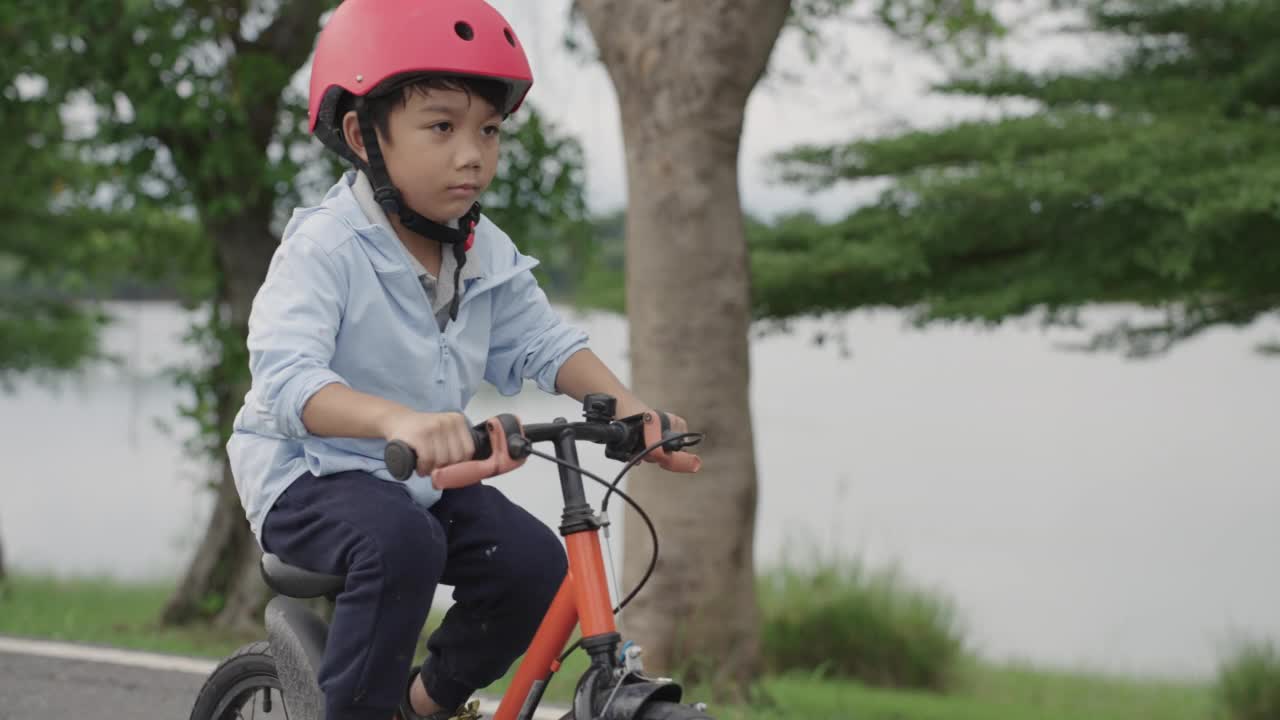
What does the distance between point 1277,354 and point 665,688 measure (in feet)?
27.9

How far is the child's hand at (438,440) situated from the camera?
2131mm

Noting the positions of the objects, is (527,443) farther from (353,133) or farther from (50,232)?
(50,232)

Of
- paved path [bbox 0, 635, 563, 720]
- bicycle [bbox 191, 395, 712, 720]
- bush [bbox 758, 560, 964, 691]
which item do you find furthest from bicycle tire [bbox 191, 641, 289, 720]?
bush [bbox 758, 560, 964, 691]

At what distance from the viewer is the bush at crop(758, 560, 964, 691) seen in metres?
8.82

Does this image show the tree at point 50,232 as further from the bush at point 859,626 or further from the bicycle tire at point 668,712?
the bicycle tire at point 668,712

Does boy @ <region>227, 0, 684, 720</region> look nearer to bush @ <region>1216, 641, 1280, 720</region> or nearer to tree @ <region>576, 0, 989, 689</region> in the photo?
tree @ <region>576, 0, 989, 689</region>

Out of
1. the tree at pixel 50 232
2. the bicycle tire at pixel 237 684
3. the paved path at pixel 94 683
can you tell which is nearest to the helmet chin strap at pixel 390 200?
the bicycle tire at pixel 237 684

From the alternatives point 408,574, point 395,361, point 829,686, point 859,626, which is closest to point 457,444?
point 408,574

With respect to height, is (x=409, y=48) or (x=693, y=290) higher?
(x=409, y=48)

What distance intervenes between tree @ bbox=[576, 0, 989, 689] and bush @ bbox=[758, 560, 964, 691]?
292 cm

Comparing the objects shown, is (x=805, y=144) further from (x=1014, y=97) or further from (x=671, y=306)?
(x=671, y=306)

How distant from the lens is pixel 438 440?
2.13 meters

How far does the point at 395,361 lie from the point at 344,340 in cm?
10

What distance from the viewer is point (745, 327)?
228 inches
